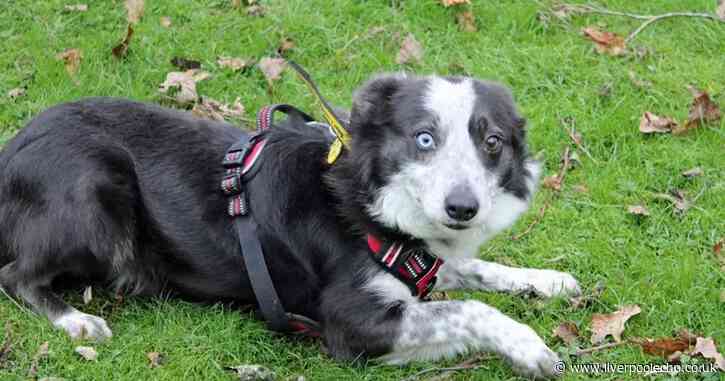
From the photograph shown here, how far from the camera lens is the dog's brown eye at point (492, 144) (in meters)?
Result: 3.82

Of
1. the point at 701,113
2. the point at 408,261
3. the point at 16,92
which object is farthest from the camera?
the point at 16,92

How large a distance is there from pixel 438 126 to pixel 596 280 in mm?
1337

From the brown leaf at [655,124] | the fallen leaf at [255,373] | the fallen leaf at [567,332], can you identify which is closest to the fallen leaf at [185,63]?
the fallen leaf at [255,373]

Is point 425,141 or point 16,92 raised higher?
point 425,141

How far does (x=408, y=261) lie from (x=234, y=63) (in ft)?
8.57

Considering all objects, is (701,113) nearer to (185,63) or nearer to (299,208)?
(299,208)

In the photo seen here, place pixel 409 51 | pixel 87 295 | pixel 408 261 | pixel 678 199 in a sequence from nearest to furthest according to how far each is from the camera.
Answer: pixel 408 261, pixel 87 295, pixel 678 199, pixel 409 51

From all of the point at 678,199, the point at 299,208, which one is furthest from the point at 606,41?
the point at 299,208

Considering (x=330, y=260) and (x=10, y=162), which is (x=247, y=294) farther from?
(x=10, y=162)

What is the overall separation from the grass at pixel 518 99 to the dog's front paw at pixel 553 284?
78 millimetres

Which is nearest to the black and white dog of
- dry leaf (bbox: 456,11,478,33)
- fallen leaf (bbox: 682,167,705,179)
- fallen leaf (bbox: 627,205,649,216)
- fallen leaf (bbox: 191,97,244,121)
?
fallen leaf (bbox: 627,205,649,216)

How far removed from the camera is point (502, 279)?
4445 mm

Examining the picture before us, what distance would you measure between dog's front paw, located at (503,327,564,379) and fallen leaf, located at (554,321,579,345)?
1.22 ft

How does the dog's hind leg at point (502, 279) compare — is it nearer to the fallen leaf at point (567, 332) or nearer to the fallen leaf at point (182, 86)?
the fallen leaf at point (567, 332)
